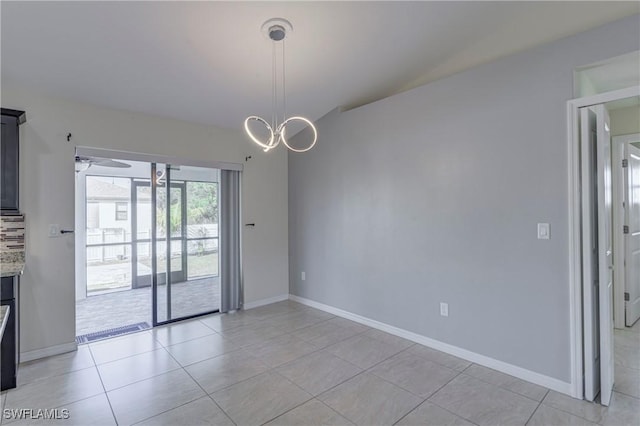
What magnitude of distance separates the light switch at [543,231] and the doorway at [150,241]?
3662mm

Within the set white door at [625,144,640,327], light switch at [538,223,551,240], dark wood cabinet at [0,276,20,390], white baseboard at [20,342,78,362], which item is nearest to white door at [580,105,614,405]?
light switch at [538,223,551,240]

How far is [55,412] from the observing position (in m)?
2.23

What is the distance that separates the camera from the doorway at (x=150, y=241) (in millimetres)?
3971

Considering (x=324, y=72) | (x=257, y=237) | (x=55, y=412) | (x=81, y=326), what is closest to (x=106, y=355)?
(x=55, y=412)

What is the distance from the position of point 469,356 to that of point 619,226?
2.43 meters

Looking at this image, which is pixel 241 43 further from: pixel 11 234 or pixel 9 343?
pixel 9 343

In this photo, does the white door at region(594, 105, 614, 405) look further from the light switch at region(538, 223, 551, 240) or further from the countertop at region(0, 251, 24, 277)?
the countertop at region(0, 251, 24, 277)

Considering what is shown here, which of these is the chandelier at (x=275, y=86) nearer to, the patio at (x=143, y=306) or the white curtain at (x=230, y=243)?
the white curtain at (x=230, y=243)

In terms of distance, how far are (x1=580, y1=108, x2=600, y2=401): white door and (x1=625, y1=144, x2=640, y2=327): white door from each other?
195 centimetres

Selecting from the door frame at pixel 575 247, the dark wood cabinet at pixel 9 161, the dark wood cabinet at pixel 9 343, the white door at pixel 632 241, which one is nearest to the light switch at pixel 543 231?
the door frame at pixel 575 247

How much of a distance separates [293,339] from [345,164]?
2.17 m

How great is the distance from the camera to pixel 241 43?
8.96 ft

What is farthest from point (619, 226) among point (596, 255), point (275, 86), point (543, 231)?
point (275, 86)

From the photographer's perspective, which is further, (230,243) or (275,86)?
(230,243)
